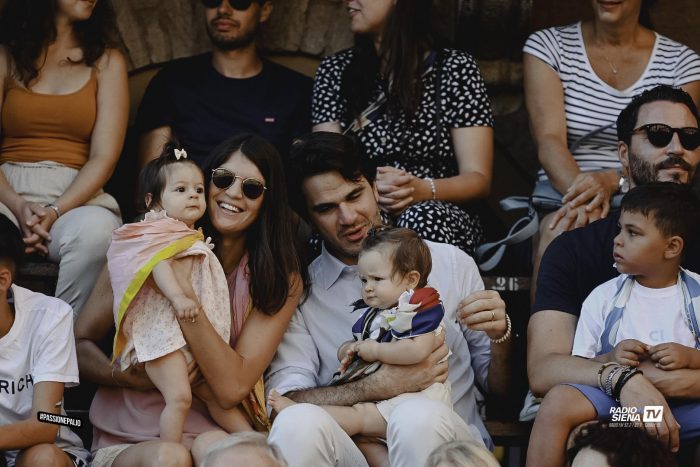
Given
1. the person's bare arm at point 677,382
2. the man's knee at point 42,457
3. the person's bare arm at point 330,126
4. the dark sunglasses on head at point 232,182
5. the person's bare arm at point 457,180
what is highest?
the dark sunglasses on head at point 232,182

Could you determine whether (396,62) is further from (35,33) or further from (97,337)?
(97,337)

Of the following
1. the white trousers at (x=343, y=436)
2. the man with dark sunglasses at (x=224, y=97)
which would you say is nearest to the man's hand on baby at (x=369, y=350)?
the white trousers at (x=343, y=436)

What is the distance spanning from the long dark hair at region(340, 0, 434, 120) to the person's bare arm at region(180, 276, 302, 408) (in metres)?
1.02

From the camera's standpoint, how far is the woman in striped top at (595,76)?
5223 millimetres

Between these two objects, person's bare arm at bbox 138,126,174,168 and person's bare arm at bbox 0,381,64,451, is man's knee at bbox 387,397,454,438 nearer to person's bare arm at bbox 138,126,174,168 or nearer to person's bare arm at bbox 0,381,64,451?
person's bare arm at bbox 0,381,64,451

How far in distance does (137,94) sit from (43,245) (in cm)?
129

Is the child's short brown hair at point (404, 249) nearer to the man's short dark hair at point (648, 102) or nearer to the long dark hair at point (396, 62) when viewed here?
the man's short dark hair at point (648, 102)

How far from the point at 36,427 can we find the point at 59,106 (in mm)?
1499

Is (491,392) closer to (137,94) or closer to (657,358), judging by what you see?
(657,358)

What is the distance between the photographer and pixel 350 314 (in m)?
4.52

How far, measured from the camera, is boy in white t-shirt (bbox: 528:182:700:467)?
3928 mm

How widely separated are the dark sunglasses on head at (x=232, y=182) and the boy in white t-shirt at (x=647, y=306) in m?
1.06

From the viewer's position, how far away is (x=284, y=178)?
4504 mm

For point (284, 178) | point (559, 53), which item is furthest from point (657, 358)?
point (559, 53)
